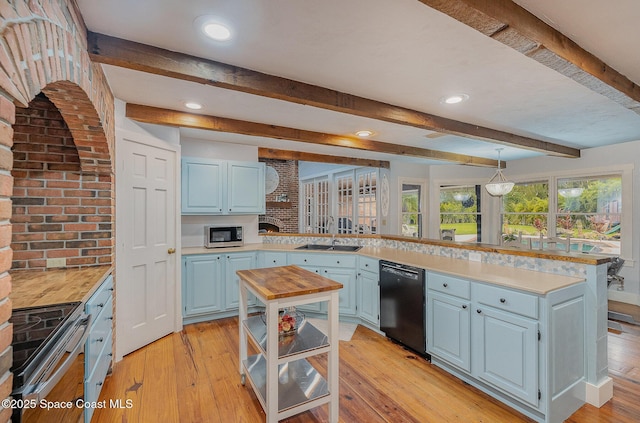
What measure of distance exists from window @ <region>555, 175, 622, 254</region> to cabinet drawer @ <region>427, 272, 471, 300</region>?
3923mm

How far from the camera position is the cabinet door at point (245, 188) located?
386 centimetres

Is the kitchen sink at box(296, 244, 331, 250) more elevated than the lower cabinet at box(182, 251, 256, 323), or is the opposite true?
the kitchen sink at box(296, 244, 331, 250)

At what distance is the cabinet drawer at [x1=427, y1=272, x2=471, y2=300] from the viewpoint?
7.43 feet

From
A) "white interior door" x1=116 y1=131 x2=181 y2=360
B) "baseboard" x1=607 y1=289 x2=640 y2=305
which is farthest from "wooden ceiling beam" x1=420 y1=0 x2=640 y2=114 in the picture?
"baseboard" x1=607 y1=289 x2=640 y2=305

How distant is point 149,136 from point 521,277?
11.4 feet

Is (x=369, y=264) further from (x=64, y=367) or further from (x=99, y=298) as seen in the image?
(x=64, y=367)

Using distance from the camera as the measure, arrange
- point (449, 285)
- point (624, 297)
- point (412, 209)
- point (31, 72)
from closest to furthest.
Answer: point (31, 72), point (449, 285), point (624, 297), point (412, 209)

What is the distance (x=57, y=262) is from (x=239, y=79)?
190cm

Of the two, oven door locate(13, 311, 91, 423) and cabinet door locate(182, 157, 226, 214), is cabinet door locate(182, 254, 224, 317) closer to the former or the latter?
cabinet door locate(182, 157, 226, 214)

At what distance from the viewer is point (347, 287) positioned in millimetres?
3488

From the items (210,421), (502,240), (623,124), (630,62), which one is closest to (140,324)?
(210,421)

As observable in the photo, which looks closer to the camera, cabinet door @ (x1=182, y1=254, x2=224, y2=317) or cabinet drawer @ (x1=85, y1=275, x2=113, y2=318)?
cabinet drawer @ (x1=85, y1=275, x2=113, y2=318)

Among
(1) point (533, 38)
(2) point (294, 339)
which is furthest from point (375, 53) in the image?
(2) point (294, 339)

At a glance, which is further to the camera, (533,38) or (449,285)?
(449,285)
